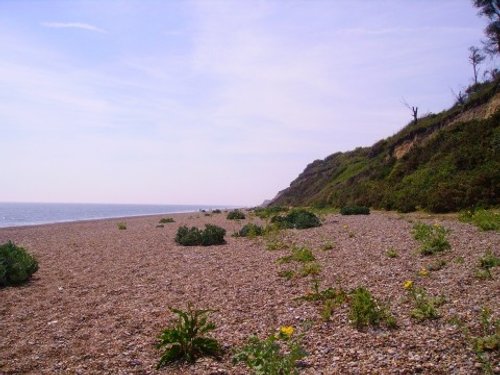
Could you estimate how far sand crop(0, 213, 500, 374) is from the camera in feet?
16.7

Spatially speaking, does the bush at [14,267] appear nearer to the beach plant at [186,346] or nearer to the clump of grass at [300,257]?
the clump of grass at [300,257]

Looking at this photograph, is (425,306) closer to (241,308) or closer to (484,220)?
(241,308)

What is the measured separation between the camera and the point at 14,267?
10984 millimetres

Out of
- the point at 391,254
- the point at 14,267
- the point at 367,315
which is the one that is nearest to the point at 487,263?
the point at 391,254

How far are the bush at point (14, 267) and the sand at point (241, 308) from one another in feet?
1.05

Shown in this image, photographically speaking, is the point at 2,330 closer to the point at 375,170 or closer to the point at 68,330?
the point at 68,330

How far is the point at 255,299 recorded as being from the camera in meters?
8.05

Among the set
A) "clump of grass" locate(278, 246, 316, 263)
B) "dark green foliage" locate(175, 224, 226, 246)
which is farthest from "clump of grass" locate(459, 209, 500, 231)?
"dark green foliage" locate(175, 224, 226, 246)

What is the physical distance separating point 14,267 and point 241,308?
6.58 metres

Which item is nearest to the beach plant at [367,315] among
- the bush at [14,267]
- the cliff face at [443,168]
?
the bush at [14,267]

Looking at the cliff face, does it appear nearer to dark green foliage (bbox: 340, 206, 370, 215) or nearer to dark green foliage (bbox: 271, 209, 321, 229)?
dark green foliage (bbox: 340, 206, 370, 215)

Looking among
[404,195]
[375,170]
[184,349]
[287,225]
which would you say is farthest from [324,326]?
[375,170]

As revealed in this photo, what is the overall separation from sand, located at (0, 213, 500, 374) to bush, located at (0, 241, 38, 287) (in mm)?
320

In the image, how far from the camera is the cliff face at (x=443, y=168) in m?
20.8
